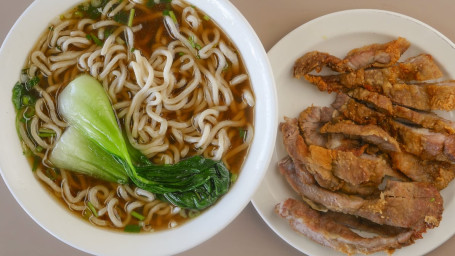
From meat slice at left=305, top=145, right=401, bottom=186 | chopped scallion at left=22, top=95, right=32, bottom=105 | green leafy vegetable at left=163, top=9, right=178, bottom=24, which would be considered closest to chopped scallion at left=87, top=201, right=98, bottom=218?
chopped scallion at left=22, top=95, right=32, bottom=105

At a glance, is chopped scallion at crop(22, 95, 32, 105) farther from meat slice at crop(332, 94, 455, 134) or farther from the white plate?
meat slice at crop(332, 94, 455, 134)

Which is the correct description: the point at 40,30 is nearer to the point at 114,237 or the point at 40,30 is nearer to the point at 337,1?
the point at 114,237

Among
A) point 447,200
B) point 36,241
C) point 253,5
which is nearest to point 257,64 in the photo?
point 253,5

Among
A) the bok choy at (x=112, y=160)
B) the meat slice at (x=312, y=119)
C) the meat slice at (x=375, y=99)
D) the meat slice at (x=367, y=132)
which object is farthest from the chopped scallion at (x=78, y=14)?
the meat slice at (x=375, y=99)

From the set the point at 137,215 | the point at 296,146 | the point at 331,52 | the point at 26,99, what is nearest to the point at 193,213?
the point at 137,215

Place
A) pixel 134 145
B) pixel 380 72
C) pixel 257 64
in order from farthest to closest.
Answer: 1. pixel 380 72
2. pixel 134 145
3. pixel 257 64
